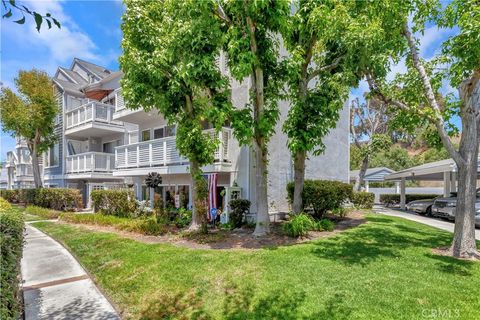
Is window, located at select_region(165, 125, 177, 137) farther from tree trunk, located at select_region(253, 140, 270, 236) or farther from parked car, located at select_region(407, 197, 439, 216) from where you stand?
parked car, located at select_region(407, 197, 439, 216)

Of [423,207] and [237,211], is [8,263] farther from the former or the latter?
[423,207]

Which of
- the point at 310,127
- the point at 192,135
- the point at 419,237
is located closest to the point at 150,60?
the point at 192,135

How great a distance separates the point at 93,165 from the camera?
2081 cm

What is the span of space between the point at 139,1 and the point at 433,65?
1008 cm

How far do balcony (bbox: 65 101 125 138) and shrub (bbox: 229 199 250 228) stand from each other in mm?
13423

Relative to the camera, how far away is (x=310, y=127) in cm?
991

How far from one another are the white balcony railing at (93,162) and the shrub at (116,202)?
443cm

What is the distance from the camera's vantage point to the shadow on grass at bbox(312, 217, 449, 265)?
→ 7.62 meters

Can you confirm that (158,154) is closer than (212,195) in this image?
No

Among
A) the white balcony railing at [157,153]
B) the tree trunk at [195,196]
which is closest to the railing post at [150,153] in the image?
the white balcony railing at [157,153]

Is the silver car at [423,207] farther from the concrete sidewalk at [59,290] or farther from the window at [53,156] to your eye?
the window at [53,156]

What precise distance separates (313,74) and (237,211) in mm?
6156

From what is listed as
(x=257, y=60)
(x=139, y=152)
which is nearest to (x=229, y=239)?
(x=257, y=60)

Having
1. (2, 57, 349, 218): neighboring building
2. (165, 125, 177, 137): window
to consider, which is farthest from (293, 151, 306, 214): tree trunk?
(165, 125, 177, 137): window
